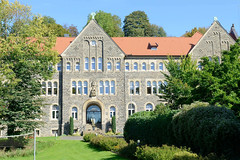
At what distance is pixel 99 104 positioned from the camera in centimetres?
3831

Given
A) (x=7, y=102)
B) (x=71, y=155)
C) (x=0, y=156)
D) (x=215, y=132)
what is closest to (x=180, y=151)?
(x=215, y=132)

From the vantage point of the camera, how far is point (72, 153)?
75.2 feet

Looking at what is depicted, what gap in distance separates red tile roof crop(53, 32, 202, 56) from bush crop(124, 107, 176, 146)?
16.4 meters

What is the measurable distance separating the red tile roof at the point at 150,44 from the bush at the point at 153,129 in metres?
16.4

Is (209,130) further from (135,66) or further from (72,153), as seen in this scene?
(135,66)

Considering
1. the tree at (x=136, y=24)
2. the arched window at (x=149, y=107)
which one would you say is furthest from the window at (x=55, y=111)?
the tree at (x=136, y=24)

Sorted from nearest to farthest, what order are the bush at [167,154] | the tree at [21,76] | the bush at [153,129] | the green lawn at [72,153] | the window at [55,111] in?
the bush at [167,154], the bush at [153,129], the green lawn at [72,153], the tree at [21,76], the window at [55,111]

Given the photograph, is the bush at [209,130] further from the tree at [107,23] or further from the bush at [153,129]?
the tree at [107,23]

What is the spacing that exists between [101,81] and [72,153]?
16854 mm

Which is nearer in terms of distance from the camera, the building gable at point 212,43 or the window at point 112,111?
the window at point 112,111

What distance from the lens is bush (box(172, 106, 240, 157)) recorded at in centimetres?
1313

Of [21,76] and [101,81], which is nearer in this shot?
[21,76]

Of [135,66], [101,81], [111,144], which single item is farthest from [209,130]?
[135,66]

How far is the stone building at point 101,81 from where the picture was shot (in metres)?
37.9
